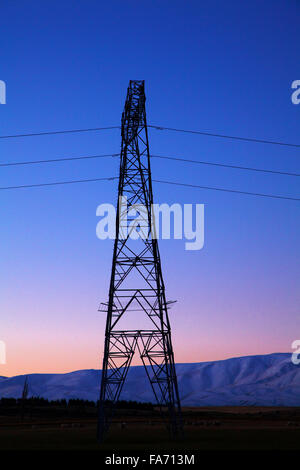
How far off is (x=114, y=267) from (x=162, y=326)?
5605 millimetres

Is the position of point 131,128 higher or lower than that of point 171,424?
higher

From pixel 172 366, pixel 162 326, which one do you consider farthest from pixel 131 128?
pixel 172 366

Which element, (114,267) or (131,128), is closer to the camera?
(114,267)

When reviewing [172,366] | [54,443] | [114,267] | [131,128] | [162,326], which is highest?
[131,128]

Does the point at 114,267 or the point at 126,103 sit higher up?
the point at 126,103

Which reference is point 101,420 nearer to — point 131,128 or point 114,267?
point 114,267
